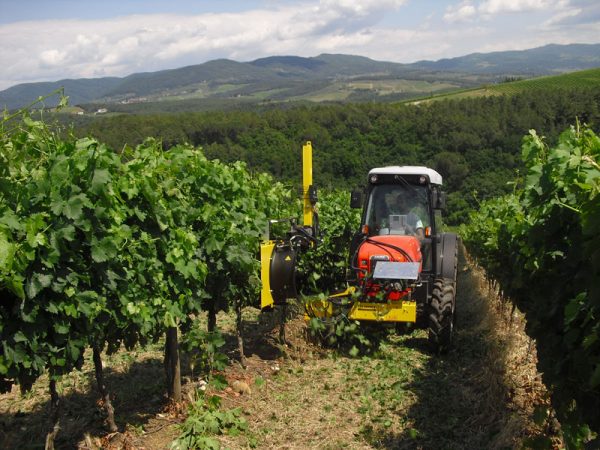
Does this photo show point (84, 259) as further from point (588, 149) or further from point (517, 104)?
point (517, 104)

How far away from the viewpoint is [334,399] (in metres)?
5.85

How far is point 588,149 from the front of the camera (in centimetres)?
367

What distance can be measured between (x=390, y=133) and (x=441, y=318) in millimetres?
41988

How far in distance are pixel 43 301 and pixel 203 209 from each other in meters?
2.13

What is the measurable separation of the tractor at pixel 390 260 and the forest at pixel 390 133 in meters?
26.9

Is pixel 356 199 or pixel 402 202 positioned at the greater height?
pixel 356 199

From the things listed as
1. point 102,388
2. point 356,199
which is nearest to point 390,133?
point 356,199

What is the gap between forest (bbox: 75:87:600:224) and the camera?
3809cm

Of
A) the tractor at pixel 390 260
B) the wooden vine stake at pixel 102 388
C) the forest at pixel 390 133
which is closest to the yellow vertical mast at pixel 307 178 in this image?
the tractor at pixel 390 260

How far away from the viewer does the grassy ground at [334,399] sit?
4.86m

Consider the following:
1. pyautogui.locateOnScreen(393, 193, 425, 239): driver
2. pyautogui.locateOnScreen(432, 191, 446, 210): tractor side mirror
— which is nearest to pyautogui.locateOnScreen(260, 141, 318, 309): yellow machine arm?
pyautogui.locateOnScreen(393, 193, 425, 239): driver

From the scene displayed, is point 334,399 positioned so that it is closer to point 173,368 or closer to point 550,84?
point 173,368

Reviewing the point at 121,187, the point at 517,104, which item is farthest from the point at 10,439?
the point at 517,104

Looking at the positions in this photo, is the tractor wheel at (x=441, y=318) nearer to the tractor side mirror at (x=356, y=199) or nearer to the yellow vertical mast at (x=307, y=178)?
the tractor side mirror at (x=356, y=199)
